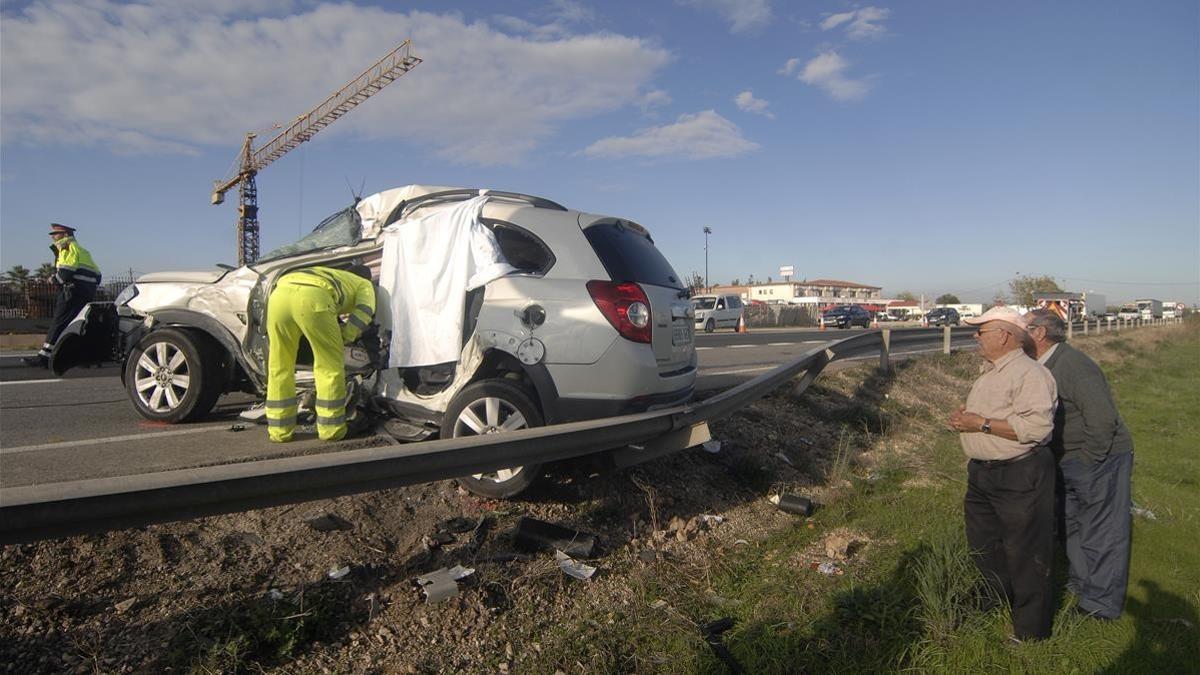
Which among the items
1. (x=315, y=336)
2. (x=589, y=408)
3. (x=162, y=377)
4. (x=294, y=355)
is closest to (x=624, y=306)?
(x=589, y=408)

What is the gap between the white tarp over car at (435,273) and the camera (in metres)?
4.52

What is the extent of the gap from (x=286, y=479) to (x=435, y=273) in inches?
96.0

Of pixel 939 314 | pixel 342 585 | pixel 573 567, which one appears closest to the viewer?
pixel 342 585

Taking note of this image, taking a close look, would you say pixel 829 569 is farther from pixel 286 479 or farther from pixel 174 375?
pixel 174 375

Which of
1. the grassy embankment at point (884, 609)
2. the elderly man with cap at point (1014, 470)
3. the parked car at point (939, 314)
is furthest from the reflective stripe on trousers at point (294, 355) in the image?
the parked car at point (939, 314)

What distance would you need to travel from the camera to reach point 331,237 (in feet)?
18.0

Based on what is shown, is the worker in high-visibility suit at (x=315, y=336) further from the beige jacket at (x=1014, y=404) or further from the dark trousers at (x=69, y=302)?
the dark trousers at (x=69, y=302)

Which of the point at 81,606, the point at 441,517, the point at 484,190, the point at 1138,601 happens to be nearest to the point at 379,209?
the point at 484,190

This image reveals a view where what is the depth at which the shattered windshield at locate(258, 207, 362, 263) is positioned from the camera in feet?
17.7

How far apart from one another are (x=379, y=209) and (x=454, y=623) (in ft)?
11.0

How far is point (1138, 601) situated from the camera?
4.21 meters

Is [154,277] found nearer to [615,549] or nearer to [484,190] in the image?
[484,190]

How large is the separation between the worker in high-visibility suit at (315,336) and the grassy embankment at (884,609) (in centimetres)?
248

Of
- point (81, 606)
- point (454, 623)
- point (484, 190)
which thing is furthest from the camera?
point (484, 190)
